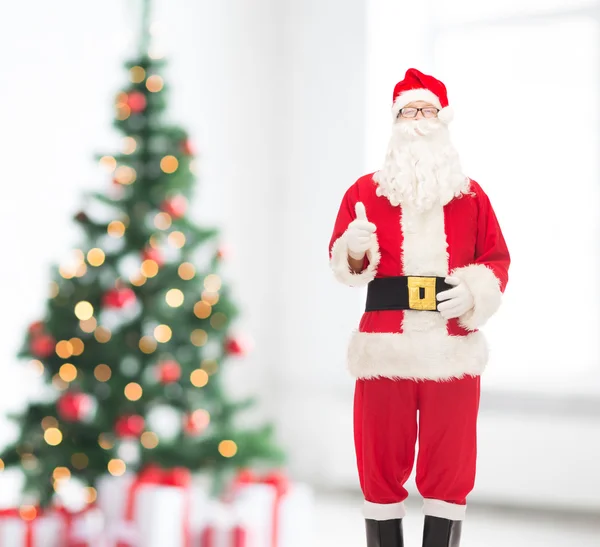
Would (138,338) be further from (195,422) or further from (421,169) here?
(421,169)

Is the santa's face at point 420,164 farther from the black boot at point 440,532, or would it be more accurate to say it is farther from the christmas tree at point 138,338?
the christmas tree at point 138,338

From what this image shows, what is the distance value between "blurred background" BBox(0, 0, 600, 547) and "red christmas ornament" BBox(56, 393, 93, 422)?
29.8 inches

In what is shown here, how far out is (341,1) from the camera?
3.77 metres

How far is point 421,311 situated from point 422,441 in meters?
0.22

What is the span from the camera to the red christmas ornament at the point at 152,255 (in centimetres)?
241

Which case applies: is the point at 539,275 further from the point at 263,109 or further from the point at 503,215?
the point at 263,109

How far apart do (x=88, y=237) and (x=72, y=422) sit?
1.83 feet

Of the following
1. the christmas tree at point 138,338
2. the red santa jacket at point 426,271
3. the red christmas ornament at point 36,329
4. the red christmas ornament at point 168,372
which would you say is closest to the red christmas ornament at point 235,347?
the christmas tree at point 138,338

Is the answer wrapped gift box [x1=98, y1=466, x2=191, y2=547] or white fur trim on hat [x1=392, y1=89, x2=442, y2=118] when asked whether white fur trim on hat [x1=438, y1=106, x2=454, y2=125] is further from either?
wrapped gift box [x1=98, y1=466, x2=191, y2=547]

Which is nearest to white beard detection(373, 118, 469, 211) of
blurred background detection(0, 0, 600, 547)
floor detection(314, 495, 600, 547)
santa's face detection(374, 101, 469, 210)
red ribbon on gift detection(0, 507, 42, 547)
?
santa's face detection(374, 101, 469, 210)

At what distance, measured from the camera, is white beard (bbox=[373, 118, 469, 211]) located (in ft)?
4.37

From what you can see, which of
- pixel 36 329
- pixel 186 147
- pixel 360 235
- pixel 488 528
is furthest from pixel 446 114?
pixel 488 528

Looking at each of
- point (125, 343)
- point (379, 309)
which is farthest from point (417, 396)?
point (125, 343)

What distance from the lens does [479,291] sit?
1.28 meters
